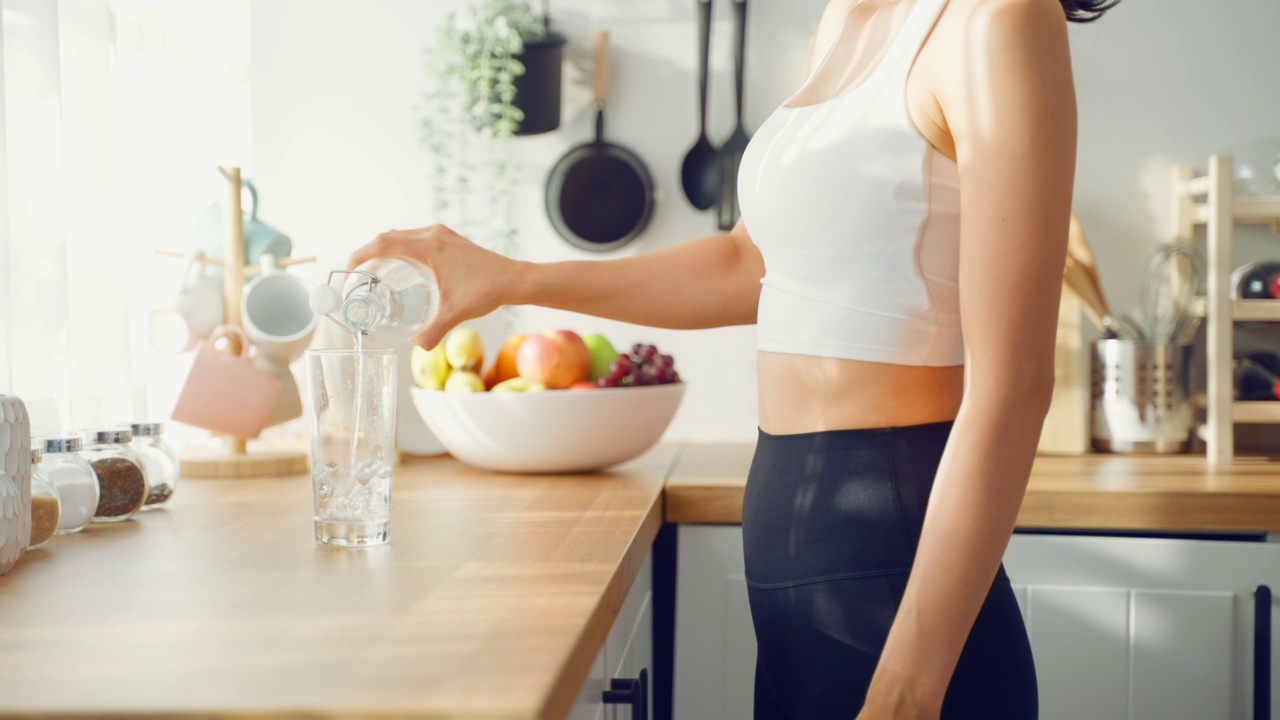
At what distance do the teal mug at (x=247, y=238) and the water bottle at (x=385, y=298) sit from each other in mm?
620

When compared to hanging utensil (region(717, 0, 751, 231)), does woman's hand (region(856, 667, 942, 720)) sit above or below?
below

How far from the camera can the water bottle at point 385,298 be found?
1046 mm

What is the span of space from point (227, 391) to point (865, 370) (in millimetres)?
1004

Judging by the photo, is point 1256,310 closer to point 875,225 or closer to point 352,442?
point 875,225

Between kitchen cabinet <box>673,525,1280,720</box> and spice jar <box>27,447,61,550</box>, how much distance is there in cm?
103

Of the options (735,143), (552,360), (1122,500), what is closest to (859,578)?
(1122,500)

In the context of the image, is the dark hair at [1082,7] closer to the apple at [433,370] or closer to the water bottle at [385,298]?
the water bottle at [385,298]

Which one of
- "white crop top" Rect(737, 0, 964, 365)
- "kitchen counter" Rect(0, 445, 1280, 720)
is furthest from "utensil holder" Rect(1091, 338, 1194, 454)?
"white crop top" Rect(737, 0, 964, 365)

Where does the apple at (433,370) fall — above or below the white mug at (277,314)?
below

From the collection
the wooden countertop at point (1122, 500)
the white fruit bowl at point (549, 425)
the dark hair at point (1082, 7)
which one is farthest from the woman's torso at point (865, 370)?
the white fruit bowl at point (549, 425)

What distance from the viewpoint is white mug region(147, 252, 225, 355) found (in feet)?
5.25

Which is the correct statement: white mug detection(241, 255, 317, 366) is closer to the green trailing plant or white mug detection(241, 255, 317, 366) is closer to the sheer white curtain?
the sheer white curtain

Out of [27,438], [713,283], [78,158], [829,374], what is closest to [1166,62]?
[713,283]

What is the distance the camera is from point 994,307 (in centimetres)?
76
